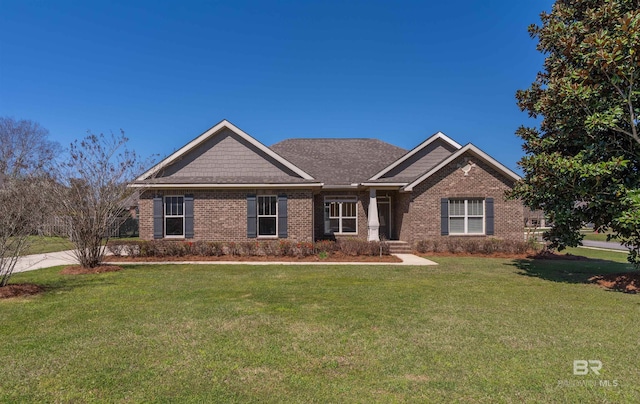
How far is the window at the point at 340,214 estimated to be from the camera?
18891 millimetres

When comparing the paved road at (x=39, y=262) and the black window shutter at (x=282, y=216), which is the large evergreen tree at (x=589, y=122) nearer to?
the black window shutter at (x=282, y=216)

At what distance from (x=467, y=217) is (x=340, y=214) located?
663cm

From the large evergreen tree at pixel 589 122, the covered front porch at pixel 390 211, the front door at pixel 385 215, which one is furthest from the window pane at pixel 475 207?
the large evergreen tree at pixel 589 122

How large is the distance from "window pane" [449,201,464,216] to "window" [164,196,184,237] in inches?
517

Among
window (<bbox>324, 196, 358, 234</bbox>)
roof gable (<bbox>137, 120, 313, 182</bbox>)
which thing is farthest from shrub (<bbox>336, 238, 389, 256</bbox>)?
window (<bbox>324, 196, 358, 234</bbox>)

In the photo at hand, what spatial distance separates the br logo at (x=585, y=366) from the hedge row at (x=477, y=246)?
37.9ft

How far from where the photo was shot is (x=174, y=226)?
1573 cm

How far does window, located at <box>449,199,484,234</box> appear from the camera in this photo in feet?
54.8

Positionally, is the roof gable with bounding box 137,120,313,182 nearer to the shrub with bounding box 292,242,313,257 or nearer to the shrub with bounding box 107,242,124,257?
the shrub with bounding box 292,242,313,257

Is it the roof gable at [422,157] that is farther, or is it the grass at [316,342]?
the roof gable at [422,157]

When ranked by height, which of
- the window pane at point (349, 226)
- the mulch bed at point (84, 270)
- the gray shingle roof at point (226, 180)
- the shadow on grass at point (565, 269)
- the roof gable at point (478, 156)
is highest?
the roof gable at point (478, 156)

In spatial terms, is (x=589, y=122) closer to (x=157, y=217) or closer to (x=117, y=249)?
(x=157, y=217)

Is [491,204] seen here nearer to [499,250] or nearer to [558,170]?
[499,250]

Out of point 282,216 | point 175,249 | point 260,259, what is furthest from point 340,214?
point 175,249
